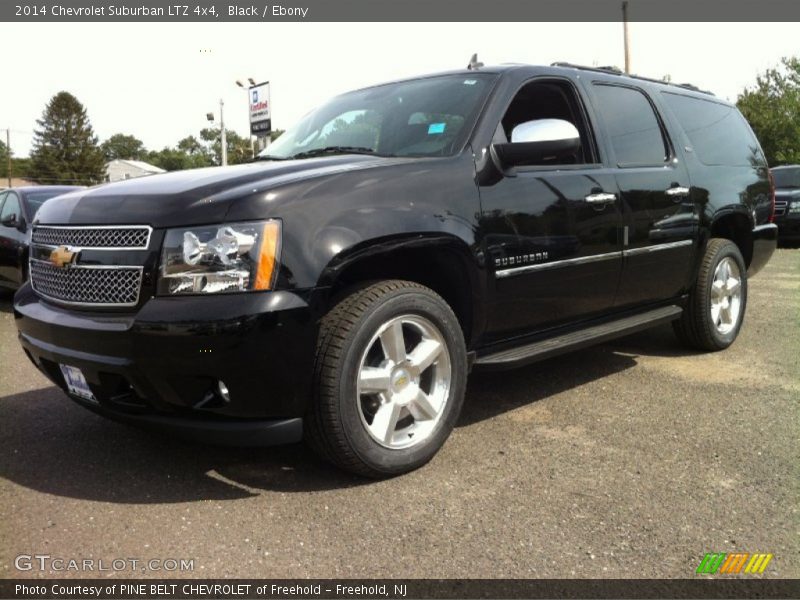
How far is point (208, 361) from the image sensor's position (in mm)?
2561

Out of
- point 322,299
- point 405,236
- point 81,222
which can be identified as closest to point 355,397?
point 322,299

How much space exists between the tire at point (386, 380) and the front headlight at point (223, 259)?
34 cm

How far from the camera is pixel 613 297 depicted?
4121mm

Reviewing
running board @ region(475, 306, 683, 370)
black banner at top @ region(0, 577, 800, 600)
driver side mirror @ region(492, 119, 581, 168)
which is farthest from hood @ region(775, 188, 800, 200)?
black banner at top @ region(0, 577, 800, 600)

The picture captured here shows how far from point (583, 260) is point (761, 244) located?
2617 millimetres

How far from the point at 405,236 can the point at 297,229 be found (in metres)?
0.50

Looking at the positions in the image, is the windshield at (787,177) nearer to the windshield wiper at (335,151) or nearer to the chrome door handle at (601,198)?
the chrome door handle at (601,198)

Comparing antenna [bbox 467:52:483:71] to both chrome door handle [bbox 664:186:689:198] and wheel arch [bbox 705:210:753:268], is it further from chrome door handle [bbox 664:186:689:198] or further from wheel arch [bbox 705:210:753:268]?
wheel arch [bbox 705:210:753:268]

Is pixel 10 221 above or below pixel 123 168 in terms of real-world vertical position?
above

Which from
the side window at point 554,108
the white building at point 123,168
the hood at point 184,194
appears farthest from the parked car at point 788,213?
the white building at point 123,168

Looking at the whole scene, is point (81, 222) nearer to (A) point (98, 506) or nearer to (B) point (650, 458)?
(A) point (98, 506)

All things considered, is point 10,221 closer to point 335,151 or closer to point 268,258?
point 335,151

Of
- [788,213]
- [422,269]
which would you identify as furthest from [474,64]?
[788,213]

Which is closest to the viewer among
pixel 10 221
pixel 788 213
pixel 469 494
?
pixel 469 494
